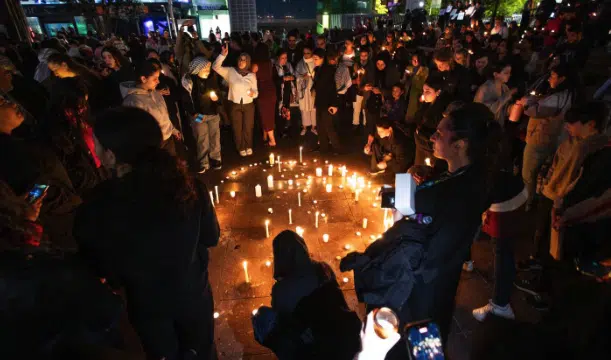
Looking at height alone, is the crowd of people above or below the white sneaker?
above

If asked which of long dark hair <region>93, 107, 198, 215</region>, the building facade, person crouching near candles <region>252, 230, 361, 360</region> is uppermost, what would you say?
the building facade

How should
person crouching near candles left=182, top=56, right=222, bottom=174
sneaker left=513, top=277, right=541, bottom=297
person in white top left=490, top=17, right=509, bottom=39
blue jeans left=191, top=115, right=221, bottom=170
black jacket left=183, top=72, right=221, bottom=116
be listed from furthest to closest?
1. person in white top left=490, top=17, right=509, bottom=39
2. blue jeans left=191, top=115, right=221, bottom=170
3. black jacket left=183, top=72, right=221, bottom=116
4. person crouching near candles left=182, top=56, right=222, bottom=174
5. sneaker left=513, top=277, right=541, bottom=297

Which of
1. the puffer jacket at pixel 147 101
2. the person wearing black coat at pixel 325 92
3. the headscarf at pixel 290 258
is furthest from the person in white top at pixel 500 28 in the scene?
the headscarf at pixel 290 258

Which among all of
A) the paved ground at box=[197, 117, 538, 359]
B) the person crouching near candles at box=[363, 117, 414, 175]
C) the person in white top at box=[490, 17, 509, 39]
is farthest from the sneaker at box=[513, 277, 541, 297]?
the person in white top at box=[490, 17, 509, 39]

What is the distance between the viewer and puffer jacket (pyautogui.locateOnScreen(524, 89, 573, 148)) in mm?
4086

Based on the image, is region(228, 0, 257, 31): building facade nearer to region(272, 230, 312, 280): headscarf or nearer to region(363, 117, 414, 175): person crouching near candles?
region(363, 117, 414, 175): person crouching near candles

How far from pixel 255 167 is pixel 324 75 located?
7.50ft

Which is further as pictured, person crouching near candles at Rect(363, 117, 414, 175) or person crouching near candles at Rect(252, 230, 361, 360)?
person crouching near candles at Rect(363, 117, 414, 175)

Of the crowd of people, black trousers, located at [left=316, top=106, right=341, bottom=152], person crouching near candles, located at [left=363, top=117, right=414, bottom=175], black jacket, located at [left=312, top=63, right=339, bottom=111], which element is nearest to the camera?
the crowd of people

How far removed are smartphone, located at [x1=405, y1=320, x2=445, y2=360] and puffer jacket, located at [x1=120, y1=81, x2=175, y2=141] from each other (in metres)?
3.85

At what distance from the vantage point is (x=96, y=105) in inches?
227

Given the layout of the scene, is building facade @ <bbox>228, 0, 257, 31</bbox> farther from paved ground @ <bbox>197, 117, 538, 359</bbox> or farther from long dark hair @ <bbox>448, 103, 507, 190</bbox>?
long dark hair @ <bbox>448, 103, 507, 190</bbox>

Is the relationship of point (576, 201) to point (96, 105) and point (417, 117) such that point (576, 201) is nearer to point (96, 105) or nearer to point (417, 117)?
point (417, 117)

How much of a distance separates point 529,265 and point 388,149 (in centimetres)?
273
